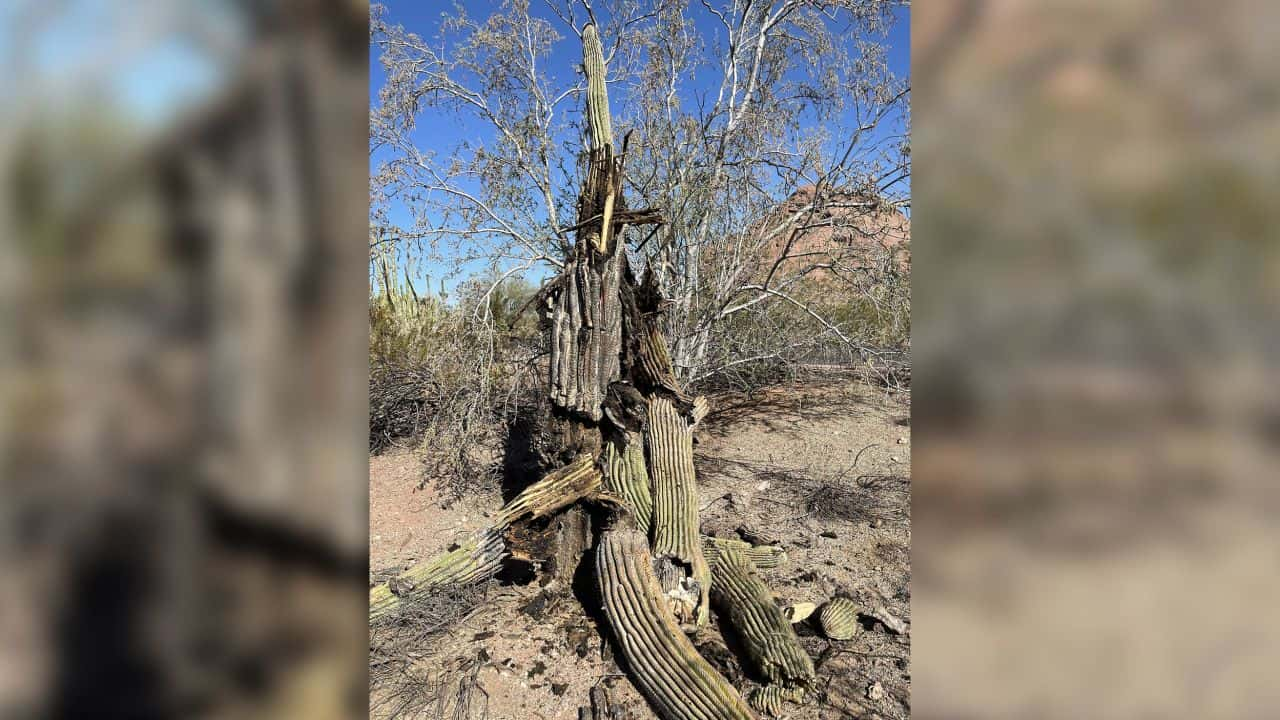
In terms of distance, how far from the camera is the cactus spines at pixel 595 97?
169 inches

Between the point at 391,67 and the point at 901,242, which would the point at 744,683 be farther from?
the point at 391,67

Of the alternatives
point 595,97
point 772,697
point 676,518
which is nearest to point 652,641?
point 772,697

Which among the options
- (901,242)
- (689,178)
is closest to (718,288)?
(689,178)

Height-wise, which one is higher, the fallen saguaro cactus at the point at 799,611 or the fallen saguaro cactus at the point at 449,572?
the fallen saguaro cactus at the point at 449,572

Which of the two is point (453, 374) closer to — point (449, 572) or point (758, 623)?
point (449, 572)

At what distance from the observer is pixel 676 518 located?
13.7 ft
